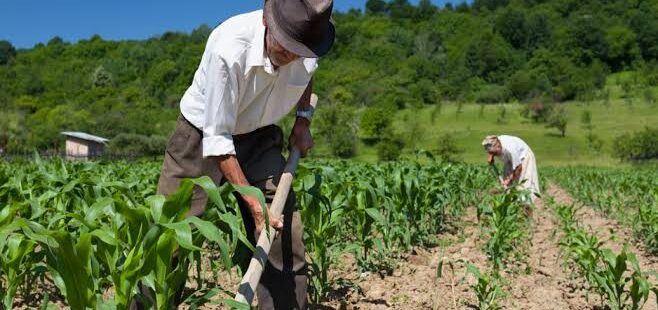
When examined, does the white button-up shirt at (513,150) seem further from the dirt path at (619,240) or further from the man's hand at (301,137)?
the man's hand at (301,137)

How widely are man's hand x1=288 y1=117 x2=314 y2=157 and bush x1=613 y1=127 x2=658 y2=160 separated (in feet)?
132

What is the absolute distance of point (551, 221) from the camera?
9008mm

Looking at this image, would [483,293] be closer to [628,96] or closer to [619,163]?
[619,163]

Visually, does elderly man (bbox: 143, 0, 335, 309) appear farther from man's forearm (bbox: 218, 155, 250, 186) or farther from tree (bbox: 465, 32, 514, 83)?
tree (bbox: 465, 32, 514, 83)

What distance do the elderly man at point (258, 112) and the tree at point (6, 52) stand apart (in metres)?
115

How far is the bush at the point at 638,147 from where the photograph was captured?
3916cm

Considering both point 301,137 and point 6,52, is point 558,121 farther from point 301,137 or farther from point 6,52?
point 6,52

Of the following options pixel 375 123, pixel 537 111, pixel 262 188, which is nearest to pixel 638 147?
pixel 537 111

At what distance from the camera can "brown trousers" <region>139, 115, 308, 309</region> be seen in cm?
291

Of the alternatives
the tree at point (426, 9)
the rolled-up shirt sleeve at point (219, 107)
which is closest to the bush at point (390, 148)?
the rolled-up shirt sleeve at point (219, 107)

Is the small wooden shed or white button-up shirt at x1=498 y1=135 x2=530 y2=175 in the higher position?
white button-up shirt at x1=498 y1=135 x2=530 y2=175

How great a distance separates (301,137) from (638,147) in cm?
4117

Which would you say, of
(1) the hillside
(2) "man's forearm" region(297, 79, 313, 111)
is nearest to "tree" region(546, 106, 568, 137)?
(1) the hillside

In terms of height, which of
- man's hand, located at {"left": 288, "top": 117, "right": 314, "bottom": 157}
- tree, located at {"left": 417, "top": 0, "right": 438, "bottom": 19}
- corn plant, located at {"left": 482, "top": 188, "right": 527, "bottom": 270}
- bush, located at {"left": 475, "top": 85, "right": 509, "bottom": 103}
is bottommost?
corn plant, located at {"left": 482, "top": 188, "right": 527, "bottom": 270}
